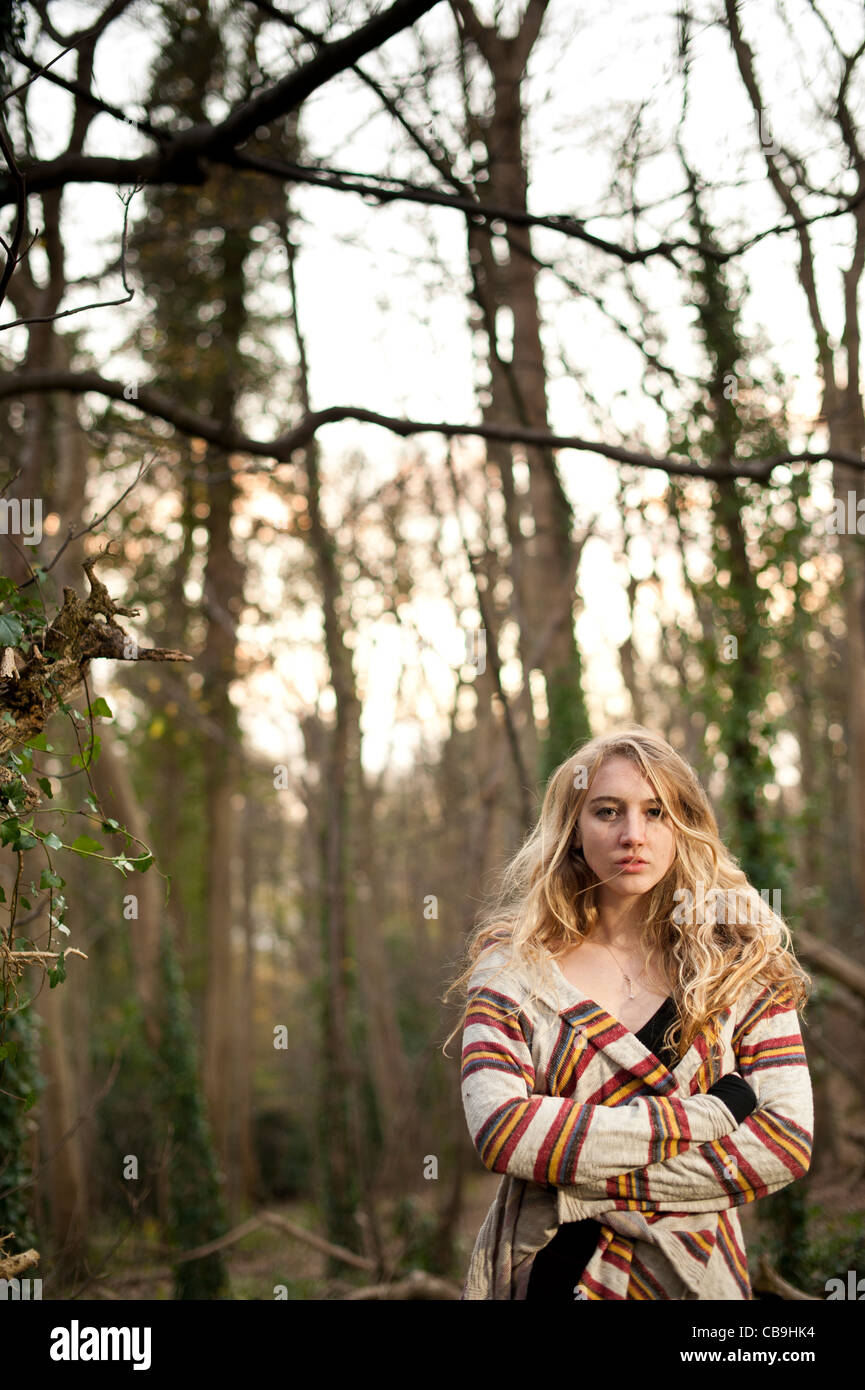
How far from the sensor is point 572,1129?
1834 millimetres

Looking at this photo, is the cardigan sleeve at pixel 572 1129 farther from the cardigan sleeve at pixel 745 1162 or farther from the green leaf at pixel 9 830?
the green leaf at pixel 9 830

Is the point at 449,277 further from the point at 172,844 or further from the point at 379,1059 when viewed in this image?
the point at 379,1059

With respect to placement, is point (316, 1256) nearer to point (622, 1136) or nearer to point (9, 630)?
point (622, 1136)

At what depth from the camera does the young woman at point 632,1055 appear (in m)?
1.85

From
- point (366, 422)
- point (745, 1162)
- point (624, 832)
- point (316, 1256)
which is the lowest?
point (316, 1256)

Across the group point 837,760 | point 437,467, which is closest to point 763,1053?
point 437,467

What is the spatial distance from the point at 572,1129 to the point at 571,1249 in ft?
0.77

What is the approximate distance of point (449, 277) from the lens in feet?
28.2

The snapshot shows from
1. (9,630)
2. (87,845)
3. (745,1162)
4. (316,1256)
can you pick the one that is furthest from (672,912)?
(316,1256)

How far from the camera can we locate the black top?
6.11ft

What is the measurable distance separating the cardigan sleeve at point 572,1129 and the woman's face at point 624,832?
42 cm

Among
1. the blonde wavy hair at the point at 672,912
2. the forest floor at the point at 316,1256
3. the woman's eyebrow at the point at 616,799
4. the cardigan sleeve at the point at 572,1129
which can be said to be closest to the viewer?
the cardigan sleeve at the point at 572,1129

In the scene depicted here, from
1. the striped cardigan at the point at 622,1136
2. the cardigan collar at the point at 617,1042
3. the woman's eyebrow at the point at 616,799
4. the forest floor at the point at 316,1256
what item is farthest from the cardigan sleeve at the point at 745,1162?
the forest floor at the point at 316,1256

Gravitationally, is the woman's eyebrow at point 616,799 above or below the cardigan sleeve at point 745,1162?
above
